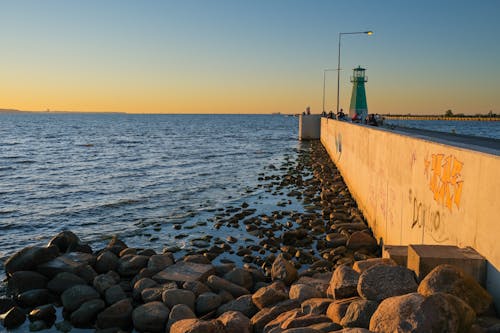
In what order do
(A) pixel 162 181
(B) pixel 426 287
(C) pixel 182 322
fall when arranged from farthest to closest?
1. (A) pixel 162 181
2. (C) pixel 182 322
3. (B) pixel 426 287

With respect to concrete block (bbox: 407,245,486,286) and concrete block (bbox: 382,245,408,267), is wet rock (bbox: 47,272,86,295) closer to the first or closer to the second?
concrete block (bbox: 382,245,408,267)

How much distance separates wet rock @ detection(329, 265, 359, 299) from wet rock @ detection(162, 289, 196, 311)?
244cm

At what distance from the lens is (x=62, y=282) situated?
8.03 metres

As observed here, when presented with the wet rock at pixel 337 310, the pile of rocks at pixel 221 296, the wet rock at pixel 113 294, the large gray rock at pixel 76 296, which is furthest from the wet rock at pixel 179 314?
the wet rock at pixel 337 310

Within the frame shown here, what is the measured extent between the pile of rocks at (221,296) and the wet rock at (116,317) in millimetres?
16

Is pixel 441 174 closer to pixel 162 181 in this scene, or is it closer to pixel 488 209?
pixel 488 209

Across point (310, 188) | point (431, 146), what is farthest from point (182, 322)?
point (310, 188)

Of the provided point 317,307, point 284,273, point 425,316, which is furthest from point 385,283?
point 284,273

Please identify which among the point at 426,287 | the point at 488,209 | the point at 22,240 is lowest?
the point at 22,240

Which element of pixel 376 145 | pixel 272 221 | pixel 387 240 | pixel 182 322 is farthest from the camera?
pixel 272 221

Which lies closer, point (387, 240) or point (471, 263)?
point (471, 263)

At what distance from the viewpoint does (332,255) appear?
998cm

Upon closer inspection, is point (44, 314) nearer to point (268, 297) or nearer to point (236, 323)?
point (236, 323)

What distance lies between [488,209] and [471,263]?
2.18ft
